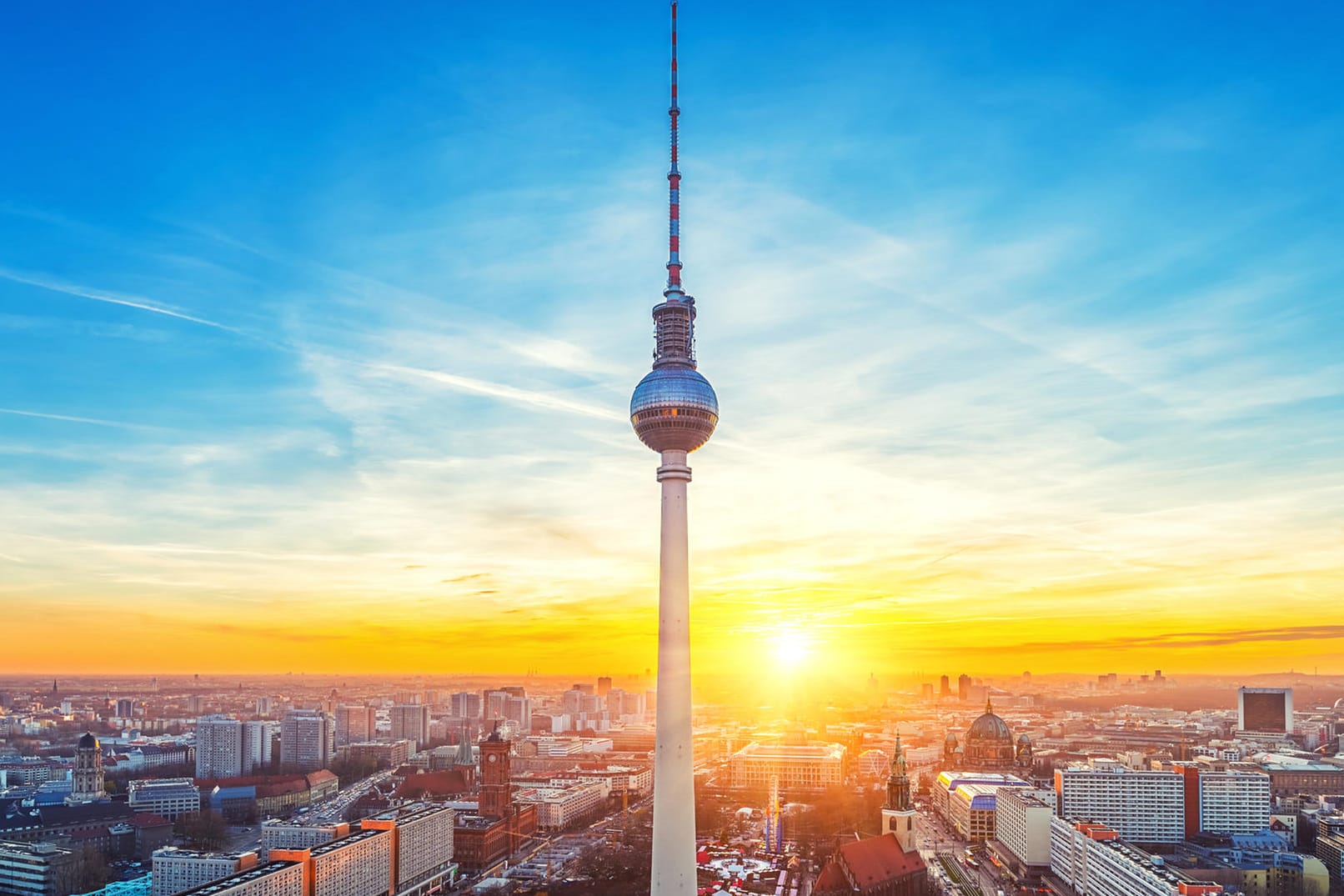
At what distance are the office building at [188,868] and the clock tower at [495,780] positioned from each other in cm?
1998

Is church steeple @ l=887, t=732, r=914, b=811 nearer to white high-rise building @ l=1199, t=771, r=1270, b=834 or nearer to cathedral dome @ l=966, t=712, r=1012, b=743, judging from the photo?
white high-rise building @ l=1199, t=771, r=1270, b=834

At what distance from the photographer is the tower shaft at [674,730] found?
169 ft

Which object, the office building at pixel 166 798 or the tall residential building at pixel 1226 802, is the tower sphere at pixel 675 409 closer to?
the tall residential building at pixel 1226 802

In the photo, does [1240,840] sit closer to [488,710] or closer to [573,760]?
[573,760]

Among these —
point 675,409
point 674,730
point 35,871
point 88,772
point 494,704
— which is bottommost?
point 494,704

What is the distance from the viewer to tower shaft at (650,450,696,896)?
5147 cm

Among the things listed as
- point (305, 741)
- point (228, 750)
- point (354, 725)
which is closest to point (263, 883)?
point (228, 750)

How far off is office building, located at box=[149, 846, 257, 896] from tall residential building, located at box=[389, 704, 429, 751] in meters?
87.4

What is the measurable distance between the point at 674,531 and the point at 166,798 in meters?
58.0

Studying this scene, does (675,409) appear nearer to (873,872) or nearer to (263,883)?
(873,872)

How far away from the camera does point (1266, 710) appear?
145375 millimetres

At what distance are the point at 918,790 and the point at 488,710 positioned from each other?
93530mm

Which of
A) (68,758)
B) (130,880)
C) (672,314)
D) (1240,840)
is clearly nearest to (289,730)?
(68,758)

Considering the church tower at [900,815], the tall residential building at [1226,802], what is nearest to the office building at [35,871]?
the church tower at [900,815]
